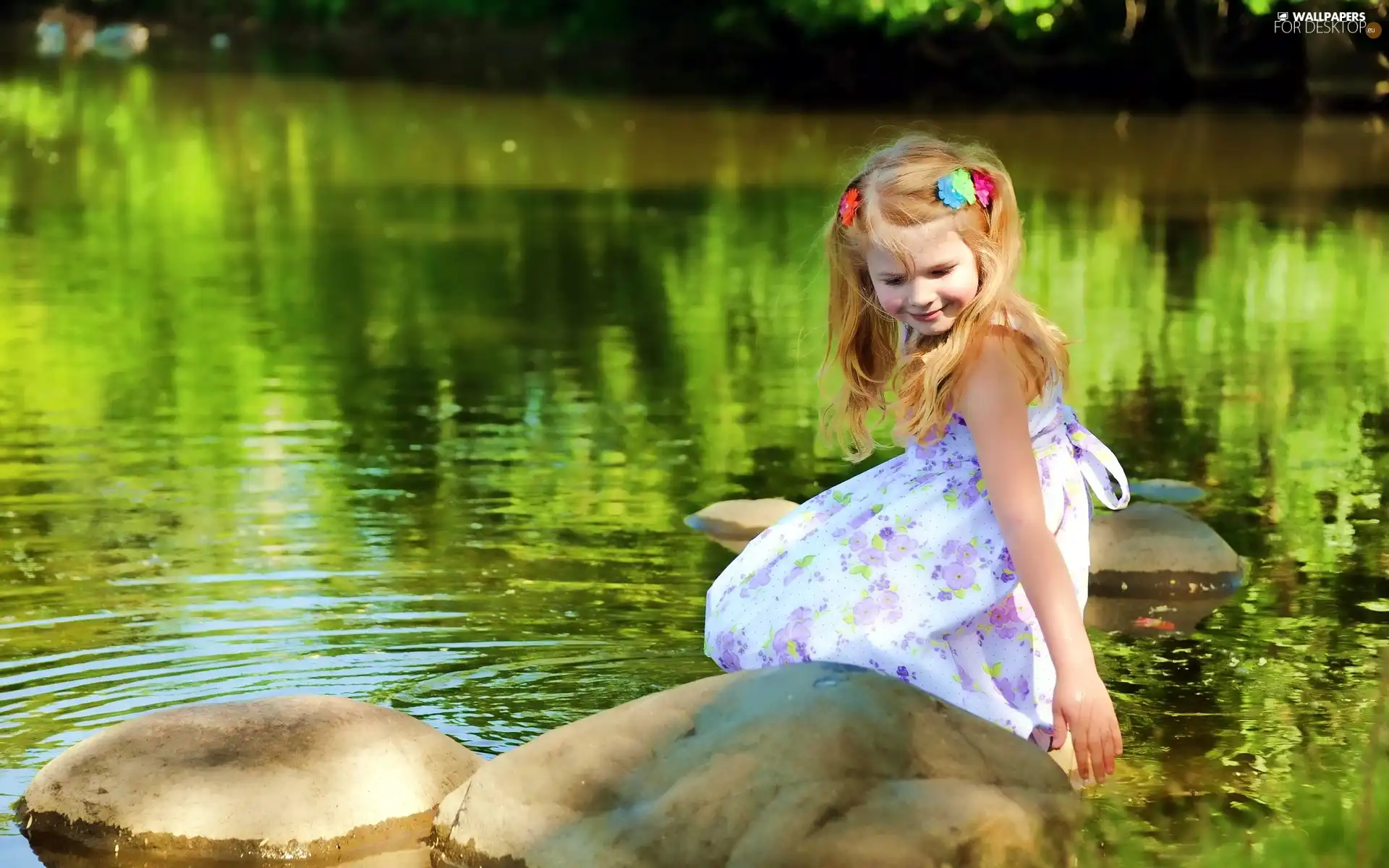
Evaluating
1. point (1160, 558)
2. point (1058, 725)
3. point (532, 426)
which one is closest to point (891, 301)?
point (1058, 725)

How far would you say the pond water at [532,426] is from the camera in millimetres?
6855

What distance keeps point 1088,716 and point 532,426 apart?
6.44 m

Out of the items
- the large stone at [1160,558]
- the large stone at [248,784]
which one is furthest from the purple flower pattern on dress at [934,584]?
the large stone at [1160,558]

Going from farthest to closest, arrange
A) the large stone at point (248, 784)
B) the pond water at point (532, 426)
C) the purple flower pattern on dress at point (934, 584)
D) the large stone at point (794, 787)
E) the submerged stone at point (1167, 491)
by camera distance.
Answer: the submerged stone at point (1167, 491) → the pond water at point (532, 426) → the large stone at point (248, 784) → the purple flower pattern on dress at point (934, 584) → the large stone at point (794, 787)

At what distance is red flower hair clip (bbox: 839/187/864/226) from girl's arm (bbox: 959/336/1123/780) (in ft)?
1.29

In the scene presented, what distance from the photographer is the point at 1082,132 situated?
3062 cm

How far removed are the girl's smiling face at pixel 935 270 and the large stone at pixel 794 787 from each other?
773 mm

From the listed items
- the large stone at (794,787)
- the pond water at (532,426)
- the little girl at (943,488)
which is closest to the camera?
the large stone at (794,787)

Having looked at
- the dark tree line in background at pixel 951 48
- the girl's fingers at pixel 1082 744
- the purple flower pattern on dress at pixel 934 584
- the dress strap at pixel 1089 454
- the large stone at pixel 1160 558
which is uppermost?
the dark tree line in background at pixel 951 48

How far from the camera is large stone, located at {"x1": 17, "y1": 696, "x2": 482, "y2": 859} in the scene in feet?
17.7

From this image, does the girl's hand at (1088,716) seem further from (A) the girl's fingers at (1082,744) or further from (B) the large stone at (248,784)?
(B) the large stone at (248,784)

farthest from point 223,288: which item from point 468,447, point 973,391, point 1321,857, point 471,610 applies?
point 1321,857

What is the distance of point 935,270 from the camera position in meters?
4.91

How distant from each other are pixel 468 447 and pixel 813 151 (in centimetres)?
1838
